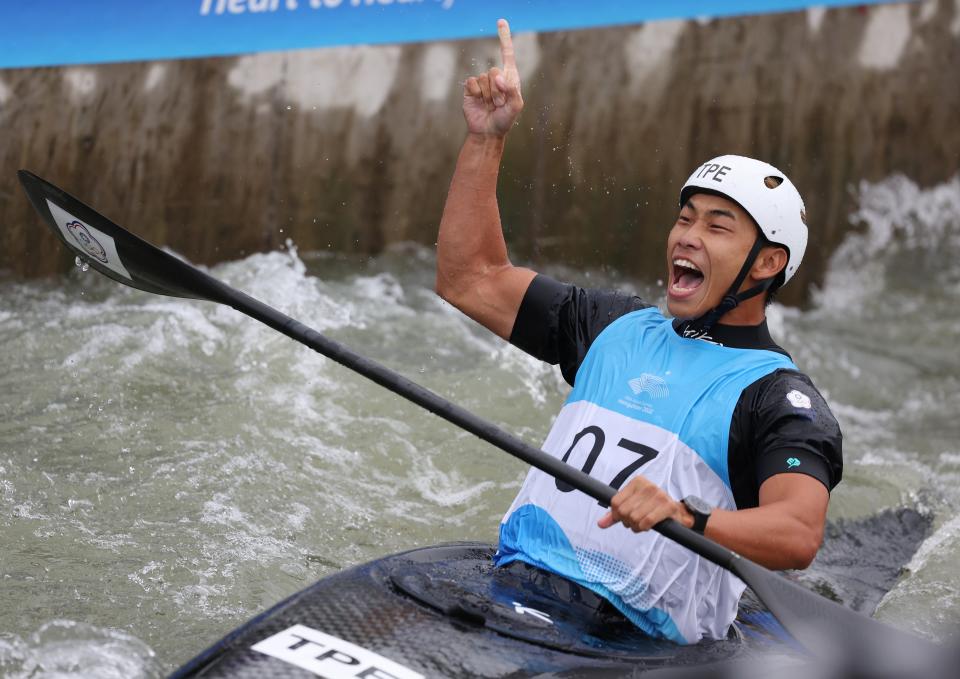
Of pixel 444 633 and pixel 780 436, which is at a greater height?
pixel 780 436

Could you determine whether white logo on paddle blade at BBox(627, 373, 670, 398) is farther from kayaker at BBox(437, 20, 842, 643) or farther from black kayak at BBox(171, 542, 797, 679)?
black kayak at BBox(171, 542, 797, 679)

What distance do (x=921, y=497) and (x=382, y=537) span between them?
7.73 ft

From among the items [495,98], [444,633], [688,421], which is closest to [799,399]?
[688,421]

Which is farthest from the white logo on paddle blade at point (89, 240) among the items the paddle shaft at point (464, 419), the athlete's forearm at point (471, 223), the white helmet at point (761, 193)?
the white helmet at point (761, 193)

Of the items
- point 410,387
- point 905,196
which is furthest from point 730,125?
point 410,387

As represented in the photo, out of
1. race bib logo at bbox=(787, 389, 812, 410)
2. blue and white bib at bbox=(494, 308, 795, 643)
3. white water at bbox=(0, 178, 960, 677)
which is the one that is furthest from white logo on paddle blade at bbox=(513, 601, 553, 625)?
white water at bbox=(0, 178, 960, 677)

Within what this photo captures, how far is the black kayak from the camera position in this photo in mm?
2322

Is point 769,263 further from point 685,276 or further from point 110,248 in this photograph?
point 110,248

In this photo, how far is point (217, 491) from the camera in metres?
4.59

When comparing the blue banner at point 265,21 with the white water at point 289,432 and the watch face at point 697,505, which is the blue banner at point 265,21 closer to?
the white water at point 289,432

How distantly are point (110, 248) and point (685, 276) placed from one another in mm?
1547

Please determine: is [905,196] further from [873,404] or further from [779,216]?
[779,216]

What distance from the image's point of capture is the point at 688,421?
2.78 meters

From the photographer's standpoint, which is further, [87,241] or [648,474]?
[87,241]
